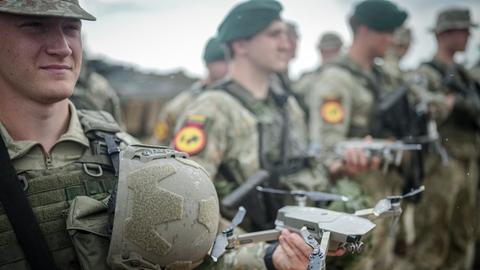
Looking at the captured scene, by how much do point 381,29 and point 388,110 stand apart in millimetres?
800

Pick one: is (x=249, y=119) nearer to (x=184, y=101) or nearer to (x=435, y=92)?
(x=184, y=101)

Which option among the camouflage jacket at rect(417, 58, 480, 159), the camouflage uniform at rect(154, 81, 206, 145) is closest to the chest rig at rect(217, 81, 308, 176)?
the camouflage uniform at rect(154, 81, 206, 145)

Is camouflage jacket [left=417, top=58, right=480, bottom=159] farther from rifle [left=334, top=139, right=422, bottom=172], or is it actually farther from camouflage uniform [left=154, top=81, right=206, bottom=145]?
camouflage uniform [left=154, top=81, right=206, bottom=145]

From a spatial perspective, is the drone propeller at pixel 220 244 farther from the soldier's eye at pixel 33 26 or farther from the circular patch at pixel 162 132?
the circular patch at pixel 162 132

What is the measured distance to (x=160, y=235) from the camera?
51.4 inches

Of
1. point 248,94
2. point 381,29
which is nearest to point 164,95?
point 381,29

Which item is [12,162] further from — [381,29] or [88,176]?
[381,29]

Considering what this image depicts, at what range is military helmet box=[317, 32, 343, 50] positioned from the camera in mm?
8477

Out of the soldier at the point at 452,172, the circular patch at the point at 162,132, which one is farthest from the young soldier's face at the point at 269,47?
the soldier at the point at 452,172

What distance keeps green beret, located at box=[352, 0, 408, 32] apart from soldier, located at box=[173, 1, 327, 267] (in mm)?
1583

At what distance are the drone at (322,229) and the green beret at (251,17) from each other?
161 centimetres

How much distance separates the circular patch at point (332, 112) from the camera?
152 inches

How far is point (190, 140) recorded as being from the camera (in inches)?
104

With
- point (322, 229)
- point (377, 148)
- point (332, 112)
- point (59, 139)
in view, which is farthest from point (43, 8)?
point (332, 112)
